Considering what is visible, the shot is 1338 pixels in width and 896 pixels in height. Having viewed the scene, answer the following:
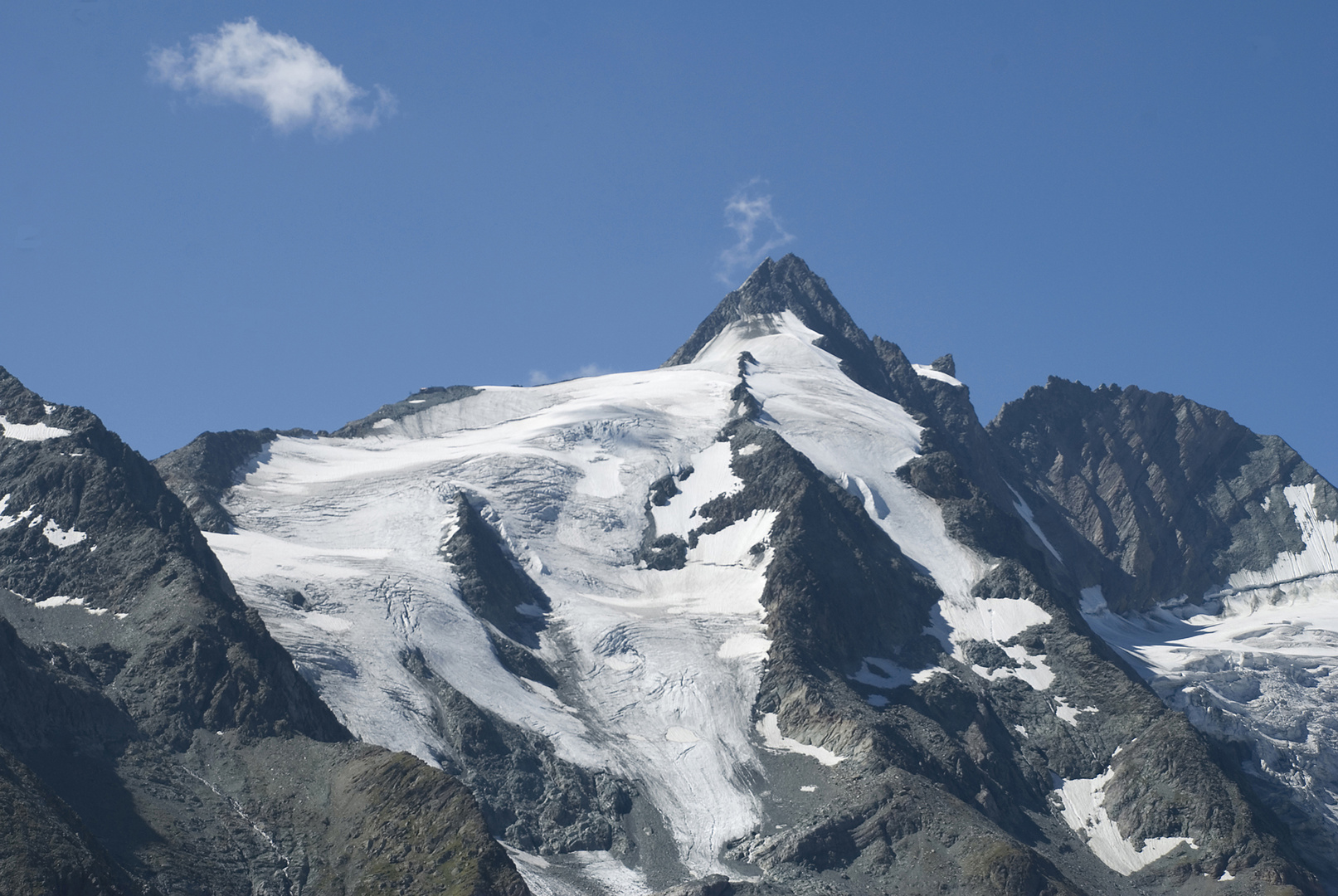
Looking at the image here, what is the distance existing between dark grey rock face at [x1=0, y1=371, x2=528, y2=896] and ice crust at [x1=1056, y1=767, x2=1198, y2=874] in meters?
66.0

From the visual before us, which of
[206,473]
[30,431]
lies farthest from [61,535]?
[206,473]

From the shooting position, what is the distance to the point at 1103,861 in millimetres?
134375

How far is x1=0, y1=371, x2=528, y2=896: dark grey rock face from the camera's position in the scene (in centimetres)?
8856

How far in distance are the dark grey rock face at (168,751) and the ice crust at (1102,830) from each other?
6599 centimetres

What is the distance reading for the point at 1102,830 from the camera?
140 meters

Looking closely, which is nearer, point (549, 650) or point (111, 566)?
point (111, 566)

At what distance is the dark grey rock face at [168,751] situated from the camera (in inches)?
3487

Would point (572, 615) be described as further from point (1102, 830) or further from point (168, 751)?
point (168, 751)

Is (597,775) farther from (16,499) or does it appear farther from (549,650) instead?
(16,499)

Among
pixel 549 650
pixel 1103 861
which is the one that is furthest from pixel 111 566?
pixel 1103 861

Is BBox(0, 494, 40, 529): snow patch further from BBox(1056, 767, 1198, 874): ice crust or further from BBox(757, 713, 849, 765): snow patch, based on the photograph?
BBox(1056, 767, 1198, 874): ice crust

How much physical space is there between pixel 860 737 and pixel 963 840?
56.0 ft

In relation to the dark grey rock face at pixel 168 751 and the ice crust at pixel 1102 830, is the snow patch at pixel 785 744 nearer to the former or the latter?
the ice crust at pixel 1102 830

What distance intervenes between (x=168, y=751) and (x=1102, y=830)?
87.0 metres
